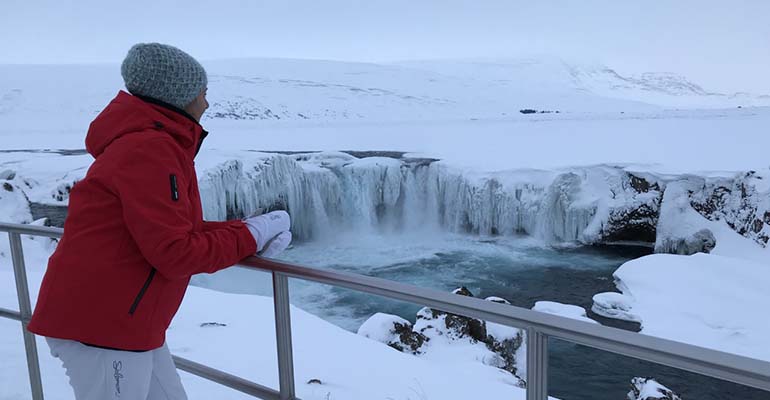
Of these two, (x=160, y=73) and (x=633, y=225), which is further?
(x=633, y=225)

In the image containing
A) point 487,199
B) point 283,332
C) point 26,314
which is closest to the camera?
point 283,332

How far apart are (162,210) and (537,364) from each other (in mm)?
975

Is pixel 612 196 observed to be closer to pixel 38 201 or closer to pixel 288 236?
pixel 38 201

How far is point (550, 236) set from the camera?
15.9 metres

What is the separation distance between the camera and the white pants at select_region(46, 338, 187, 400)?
1619mm

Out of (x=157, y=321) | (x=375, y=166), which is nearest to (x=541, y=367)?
(x=157, y=321)

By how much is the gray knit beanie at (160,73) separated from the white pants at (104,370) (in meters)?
0.73

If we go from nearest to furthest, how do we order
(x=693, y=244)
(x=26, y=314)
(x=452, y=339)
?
1. (x=26, y=314)
2. (x=452, y=339)
3. (x=693, y=244)

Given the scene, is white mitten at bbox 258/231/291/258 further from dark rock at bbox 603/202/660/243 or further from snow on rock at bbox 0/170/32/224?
dark rock at bbox 603/202/660/243

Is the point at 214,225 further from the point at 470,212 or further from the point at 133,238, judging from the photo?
the point at 470,212

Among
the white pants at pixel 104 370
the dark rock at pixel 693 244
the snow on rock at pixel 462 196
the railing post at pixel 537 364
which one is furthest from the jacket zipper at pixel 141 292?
the dark rock at pixel 693 244

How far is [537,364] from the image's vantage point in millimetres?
1248

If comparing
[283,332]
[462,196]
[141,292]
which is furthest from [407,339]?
[462,196]

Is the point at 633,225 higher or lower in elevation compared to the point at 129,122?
lower
